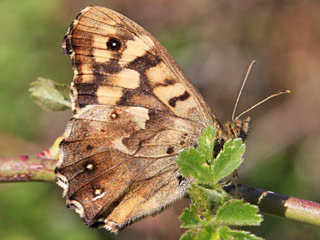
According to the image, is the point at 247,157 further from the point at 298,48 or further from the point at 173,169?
the point at 173,169

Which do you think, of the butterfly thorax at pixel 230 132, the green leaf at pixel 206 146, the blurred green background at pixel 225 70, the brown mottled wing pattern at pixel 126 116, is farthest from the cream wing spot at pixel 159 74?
the blurred green background at pixel 225 70

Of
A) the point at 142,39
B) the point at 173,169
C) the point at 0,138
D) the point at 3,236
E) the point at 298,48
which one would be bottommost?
the point at 3,236

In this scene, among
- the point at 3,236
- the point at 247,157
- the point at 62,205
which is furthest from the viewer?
the point at 247,157

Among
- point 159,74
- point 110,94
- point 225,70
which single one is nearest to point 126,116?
point 110,94

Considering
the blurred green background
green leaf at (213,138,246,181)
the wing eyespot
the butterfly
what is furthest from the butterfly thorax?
the blurred green background

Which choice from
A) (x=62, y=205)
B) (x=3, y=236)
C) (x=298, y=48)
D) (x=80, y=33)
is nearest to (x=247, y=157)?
(x=298, y=48)

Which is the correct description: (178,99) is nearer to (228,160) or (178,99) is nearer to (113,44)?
(113,44)

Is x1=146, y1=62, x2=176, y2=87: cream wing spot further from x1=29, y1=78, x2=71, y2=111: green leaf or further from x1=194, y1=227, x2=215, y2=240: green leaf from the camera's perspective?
x1=194, y1=227, x2=215, y2=240: green leaf

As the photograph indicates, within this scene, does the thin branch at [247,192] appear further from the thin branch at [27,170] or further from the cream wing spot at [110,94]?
the cream wing spot at [110,94]
